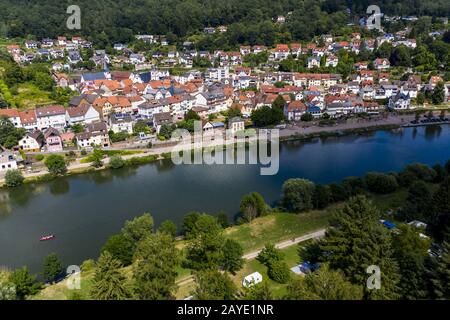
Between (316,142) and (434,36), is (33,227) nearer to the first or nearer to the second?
(316,142)

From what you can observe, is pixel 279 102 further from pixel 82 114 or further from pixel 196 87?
pixel 82 114

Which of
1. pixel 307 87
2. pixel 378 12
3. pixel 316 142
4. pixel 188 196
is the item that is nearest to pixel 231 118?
pixel 316 142

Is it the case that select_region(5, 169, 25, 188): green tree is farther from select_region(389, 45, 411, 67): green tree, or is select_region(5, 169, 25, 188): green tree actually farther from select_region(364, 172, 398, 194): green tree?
select_region(389, 45, 411, 67): green tree

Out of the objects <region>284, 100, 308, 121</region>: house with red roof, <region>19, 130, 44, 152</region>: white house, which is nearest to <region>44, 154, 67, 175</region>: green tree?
<region>19, 130, 44, 152</region>: white house

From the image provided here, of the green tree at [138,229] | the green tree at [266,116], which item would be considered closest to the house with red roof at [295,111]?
the green tree at [266,116]

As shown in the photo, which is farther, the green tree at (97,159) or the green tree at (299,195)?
the green tree at (97,159)

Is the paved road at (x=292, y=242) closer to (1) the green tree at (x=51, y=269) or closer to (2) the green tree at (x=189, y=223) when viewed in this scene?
(2) the green tree at (x=189, y=223)
